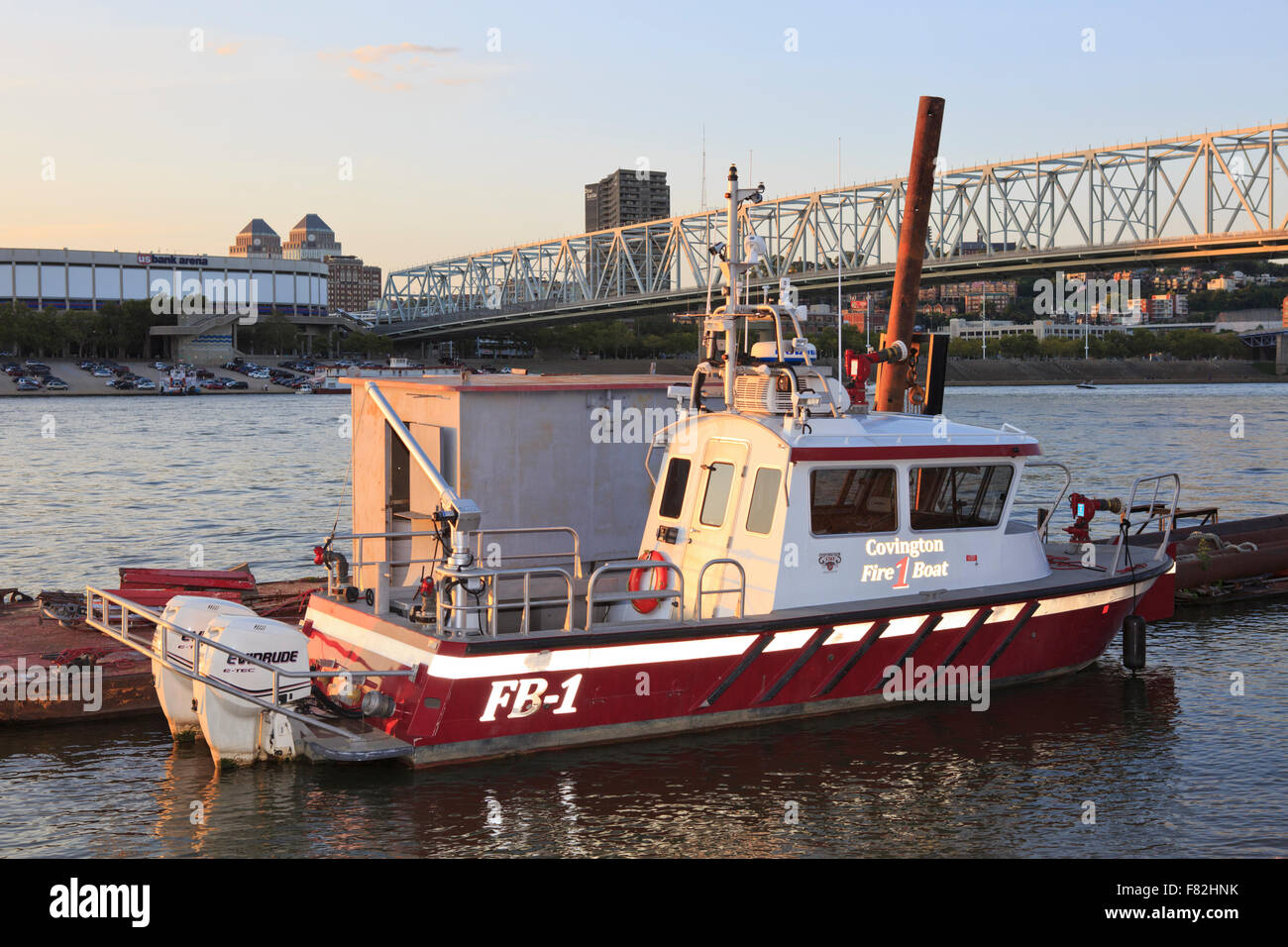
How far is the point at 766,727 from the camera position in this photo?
12.6 m

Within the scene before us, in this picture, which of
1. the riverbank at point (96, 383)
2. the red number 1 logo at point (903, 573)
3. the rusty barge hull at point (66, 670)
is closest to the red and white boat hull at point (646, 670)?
the red number 1 logo at point (903, 573)

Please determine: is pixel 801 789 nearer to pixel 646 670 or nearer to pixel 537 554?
pixel 646 670

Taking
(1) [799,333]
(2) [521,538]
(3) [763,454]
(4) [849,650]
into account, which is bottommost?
(4) [849,650]

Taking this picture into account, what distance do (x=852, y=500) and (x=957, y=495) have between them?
1363 mm

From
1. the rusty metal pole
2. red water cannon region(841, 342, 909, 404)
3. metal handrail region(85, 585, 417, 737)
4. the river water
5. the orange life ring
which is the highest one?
the rusty metal pole

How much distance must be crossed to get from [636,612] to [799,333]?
3.23 meters

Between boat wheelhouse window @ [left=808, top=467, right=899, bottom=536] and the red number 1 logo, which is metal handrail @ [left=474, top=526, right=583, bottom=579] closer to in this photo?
boat wheelhouse window @ [left=808, top=467, right=899, bottom=536]

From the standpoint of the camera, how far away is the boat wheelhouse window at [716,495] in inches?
499

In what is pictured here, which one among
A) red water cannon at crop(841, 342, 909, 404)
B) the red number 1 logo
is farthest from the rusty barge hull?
red water cannon at crop(841, 342, 909, 404)

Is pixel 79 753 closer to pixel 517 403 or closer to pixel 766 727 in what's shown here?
pixel 517 403

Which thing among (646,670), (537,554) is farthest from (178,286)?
(646,670)

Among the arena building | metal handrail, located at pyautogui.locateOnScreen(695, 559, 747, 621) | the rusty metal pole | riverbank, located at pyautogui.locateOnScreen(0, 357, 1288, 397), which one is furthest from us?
the arena building

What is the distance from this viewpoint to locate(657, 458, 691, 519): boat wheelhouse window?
13117 mm
